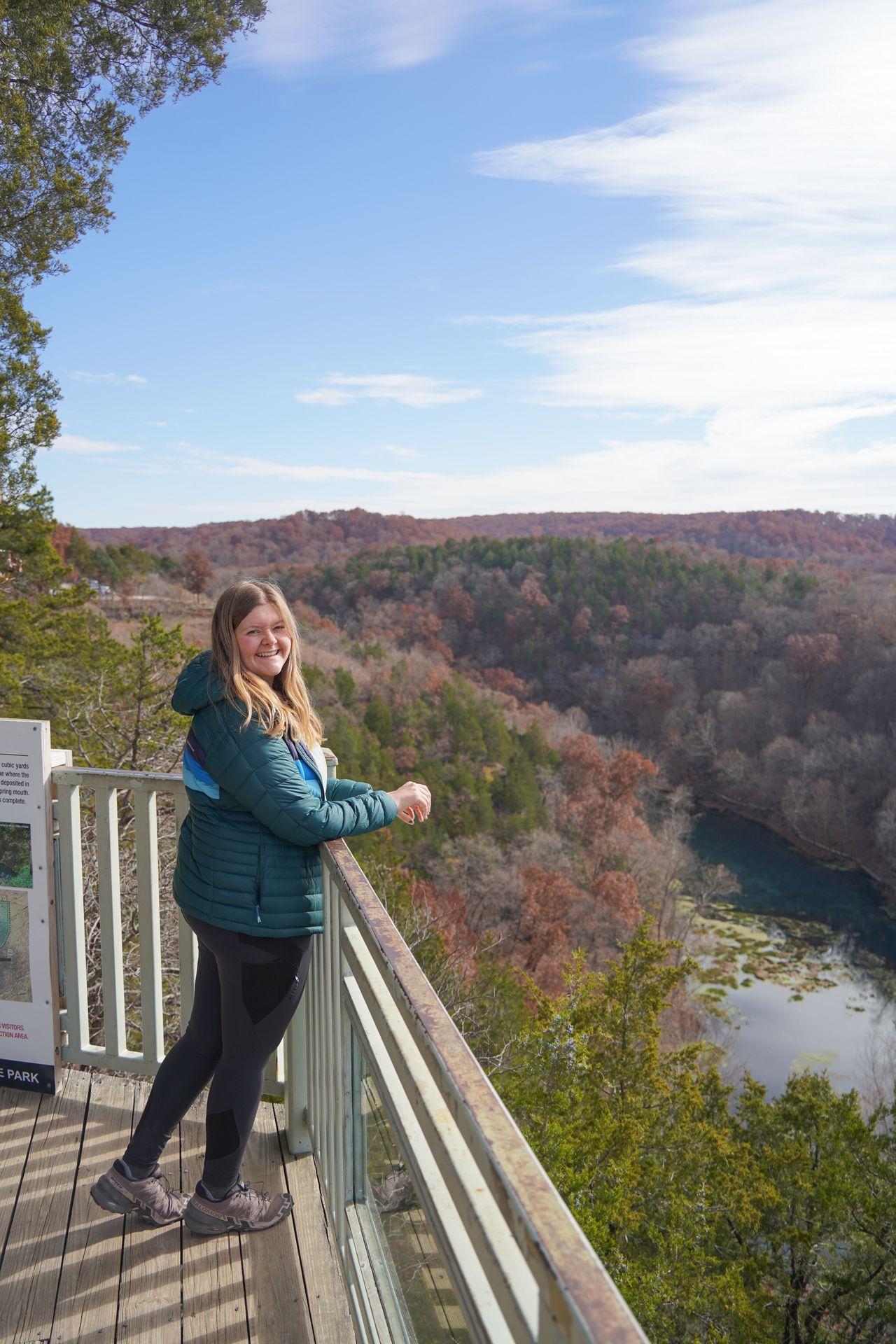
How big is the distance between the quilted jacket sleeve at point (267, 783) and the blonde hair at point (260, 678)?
0.03 metres

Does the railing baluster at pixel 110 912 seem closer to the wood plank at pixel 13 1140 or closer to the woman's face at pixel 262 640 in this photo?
the wood plank at pixel 13 1140

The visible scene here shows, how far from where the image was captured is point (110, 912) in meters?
2.58

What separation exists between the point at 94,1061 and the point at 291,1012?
1.04m

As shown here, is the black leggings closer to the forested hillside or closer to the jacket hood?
the jacket hood

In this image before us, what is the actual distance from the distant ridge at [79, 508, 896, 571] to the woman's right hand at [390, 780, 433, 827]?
62.3 metres

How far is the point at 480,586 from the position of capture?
224 ft

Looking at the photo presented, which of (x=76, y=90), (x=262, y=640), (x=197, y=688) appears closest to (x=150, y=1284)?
(x=197, y=688)

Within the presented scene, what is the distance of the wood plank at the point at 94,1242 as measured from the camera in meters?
1.91

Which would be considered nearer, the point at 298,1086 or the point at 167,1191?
the point at 167,1191

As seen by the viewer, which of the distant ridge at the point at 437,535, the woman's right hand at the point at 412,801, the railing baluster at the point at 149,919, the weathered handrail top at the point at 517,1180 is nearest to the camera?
the weathered handrail top at the point at 517,1180

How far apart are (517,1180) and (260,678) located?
133 centimetres

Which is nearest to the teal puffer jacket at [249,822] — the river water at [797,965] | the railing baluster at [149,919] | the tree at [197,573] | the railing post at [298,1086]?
the railing post at [298,1086]

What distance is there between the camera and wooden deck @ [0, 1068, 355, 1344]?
6.23 feet

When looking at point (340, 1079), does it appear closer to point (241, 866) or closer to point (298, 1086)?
point (241, 866)
